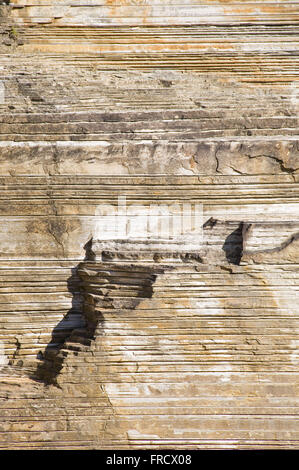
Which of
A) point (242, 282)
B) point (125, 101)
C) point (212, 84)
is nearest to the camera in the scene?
point (242, 282)

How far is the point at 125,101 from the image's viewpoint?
4.27 metres

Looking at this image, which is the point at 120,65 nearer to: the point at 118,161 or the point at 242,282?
the point at 118,161

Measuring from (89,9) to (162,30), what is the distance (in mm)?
651

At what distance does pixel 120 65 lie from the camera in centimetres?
496

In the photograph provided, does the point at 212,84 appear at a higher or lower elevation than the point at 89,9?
lower

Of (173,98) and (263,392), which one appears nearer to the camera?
(263,392)

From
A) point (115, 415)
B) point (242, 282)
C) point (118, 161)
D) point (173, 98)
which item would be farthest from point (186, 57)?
point (115, 415)

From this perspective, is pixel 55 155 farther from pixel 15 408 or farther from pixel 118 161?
pixel 15 408

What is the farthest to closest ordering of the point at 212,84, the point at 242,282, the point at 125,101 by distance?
the point at 212,84
the point at 125,101
the point at 242,282

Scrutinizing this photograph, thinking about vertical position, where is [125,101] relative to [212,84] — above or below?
below

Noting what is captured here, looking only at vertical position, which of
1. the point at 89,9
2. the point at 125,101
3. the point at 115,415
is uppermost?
the point at 89,9

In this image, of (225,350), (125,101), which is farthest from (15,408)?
(125,101)

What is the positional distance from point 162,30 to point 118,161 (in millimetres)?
1674

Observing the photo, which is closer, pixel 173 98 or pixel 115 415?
pixel 115 415
